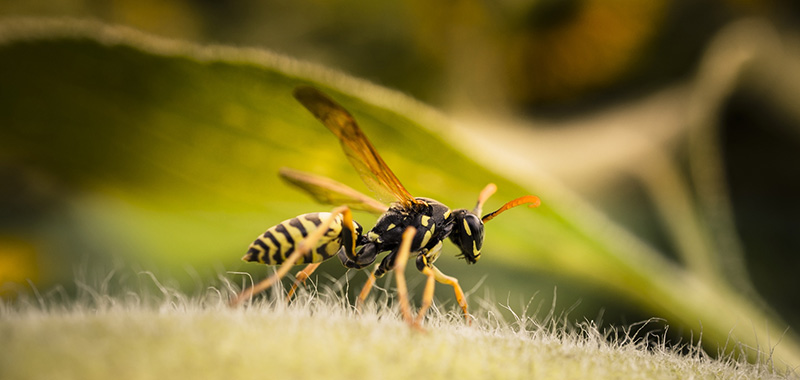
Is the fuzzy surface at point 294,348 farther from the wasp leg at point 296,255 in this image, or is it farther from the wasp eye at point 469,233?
the wasp eye at point 469,233

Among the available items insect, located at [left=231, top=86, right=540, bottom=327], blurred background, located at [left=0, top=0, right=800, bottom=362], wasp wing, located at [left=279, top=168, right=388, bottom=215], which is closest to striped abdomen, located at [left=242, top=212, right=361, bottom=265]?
insect, located at [left=231, top=86, right=540, bottom=327]

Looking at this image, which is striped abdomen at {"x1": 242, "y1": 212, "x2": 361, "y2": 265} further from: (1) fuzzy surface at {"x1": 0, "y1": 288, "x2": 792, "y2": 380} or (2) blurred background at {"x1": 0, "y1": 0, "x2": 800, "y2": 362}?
(2) blurred background at {"x1": 0, "y1": 0, "x2": 800, "y2": 362}

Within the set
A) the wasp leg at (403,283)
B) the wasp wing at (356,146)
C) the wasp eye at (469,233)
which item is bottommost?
the wasp leg at (403,283)

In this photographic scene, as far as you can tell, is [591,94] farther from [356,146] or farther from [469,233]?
[356,146]

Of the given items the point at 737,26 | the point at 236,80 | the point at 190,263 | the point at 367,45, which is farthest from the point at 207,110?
the point at 737,26

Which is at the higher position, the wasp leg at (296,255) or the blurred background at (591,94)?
the blurred background at (591,94)

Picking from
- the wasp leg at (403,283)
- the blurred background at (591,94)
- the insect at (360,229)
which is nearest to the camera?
the wasp leg at (403,283)

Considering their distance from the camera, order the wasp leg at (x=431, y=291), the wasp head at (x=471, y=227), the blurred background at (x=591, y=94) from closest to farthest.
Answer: the wasp leg at (x=431, y=291) < the wasp head at (x=471, y=227) < the blurred background at (x=591, y=94)

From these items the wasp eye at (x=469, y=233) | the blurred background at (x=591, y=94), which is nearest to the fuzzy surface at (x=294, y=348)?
the wasp eye at (x=469, y=233)
